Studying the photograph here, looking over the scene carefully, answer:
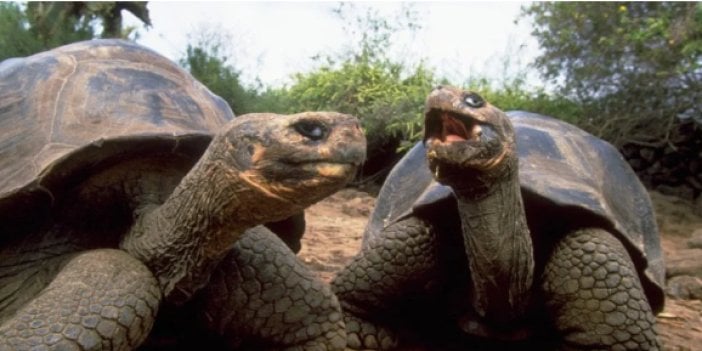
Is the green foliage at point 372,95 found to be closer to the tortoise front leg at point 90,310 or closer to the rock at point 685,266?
the rock at point 685,266

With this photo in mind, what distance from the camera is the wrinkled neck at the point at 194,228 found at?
197 centimetres

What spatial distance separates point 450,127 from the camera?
237 cm

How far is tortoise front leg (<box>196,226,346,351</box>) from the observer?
91.6 inches

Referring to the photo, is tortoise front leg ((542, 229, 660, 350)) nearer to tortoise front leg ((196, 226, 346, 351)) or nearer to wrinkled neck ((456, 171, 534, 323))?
wrinkled neck ((456, 171, 534, 323))

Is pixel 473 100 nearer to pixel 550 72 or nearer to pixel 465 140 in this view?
pixel 465 140

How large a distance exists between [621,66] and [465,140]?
7247mm

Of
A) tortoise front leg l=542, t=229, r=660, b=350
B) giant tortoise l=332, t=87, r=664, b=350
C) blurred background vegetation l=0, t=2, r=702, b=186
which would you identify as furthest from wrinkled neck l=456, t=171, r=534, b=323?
blurred background vegetation l=0, t=2, r=702, b=186

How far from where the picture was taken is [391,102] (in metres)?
9.98

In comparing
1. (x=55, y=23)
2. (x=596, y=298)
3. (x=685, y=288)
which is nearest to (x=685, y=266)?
(x=685, y=288)

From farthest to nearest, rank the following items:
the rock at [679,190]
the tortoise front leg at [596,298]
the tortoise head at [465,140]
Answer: the rock at [679,190] < the tortoise front leg at [596,298] < the tortoise head at [465,140]

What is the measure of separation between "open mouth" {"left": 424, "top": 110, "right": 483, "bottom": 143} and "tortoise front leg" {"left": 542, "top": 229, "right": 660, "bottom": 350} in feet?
2.41

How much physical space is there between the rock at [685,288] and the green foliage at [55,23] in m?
7.56

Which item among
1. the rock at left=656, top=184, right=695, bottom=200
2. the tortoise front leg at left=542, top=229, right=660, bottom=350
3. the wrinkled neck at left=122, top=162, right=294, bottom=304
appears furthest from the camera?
the rock at left=656, top=184, right=695, bottom=200

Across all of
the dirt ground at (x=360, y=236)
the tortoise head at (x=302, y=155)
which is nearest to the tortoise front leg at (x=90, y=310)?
the tortoise head at (x=302, y=155)
